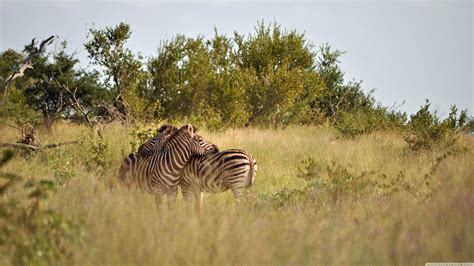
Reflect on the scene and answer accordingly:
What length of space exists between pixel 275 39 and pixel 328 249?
2394cm

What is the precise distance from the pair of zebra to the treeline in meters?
9.33

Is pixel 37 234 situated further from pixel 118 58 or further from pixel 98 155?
pixel 118 58

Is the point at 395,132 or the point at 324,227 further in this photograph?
the point at 395,132

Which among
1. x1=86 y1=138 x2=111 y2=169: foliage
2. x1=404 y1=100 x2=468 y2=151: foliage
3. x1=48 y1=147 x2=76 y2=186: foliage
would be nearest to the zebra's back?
x1=48 y1=147 x2=76 y2=186: foliage

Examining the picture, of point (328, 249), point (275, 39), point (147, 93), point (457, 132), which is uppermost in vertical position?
point (275, 39)

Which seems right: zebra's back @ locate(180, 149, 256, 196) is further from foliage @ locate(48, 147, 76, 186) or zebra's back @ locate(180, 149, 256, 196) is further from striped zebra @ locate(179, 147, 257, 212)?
foliage @ locate(48, 147, 76, 186)

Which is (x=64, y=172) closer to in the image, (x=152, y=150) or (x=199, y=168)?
(x=152, y=150)

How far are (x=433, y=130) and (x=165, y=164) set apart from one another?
7.99 meters

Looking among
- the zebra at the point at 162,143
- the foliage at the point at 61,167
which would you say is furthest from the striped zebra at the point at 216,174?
the foliage at the point at 61,167

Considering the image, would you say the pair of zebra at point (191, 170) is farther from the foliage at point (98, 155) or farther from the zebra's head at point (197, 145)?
the foliage at point (98, 155)

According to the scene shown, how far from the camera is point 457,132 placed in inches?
579

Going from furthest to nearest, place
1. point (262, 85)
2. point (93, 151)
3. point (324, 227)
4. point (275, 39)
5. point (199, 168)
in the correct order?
point (275, 39) → point (262, 85) → point (93, 151) → point (199, 168) → point (324, 227)

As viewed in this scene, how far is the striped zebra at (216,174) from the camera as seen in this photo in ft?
28.1

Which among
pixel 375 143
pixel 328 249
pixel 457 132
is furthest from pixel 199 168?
pixel 457 132
